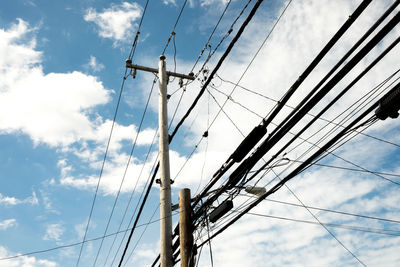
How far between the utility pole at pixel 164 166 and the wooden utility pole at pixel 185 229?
31 cm

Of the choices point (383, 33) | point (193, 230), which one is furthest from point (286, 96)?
point (193, 230)

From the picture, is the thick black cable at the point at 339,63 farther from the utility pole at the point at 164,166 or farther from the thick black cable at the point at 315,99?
the utility pole at the point at 164,166

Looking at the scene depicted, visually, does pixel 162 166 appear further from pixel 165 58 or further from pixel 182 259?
pixel 165 58

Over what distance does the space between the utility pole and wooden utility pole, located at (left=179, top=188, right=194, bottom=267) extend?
306 millimetres

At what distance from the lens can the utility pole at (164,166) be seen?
689 centimetres

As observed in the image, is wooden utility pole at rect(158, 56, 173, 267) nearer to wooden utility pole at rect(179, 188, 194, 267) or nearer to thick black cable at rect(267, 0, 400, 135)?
wooden utility pole at rect(179, 188, 194, 267)

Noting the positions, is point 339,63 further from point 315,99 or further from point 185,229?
point 185,229

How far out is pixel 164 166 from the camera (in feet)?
25.3

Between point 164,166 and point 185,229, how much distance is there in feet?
5.45

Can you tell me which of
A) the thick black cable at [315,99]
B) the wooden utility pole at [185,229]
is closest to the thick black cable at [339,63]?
the thick black cable at [315,99]

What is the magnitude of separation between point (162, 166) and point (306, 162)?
12.5 ft

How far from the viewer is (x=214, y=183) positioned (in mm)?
6586

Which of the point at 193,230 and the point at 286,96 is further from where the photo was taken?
the point at 193,230

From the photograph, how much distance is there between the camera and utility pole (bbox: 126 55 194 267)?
6.89 meters
